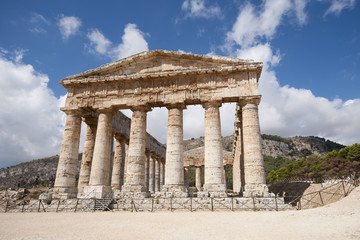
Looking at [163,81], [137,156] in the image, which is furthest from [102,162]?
[163,81]

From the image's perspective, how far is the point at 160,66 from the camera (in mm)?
18844

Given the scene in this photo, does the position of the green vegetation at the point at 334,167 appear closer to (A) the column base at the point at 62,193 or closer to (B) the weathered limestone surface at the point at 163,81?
(B) the weathered limestone surface at the point at 163,81

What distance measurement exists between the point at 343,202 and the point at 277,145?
118889 mm

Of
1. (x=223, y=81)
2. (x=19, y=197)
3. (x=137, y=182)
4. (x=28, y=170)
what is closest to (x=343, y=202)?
(x=223, y=81)

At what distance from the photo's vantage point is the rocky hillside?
3627 inches

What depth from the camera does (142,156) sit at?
58.7 ft

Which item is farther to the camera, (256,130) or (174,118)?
(174,118)

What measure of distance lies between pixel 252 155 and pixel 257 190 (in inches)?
89.6

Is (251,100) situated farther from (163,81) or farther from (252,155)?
(163,81)

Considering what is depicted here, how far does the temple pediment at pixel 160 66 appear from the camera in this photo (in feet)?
57.3

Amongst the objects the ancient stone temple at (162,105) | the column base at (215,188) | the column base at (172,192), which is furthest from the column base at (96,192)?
the column base at (215,188)

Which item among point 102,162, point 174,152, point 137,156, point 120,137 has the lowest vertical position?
point 102,162

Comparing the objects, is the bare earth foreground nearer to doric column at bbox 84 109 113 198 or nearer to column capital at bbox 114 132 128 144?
doric column at bbox 84 109 113 198

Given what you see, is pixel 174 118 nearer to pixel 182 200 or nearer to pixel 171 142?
pixel 171 142
